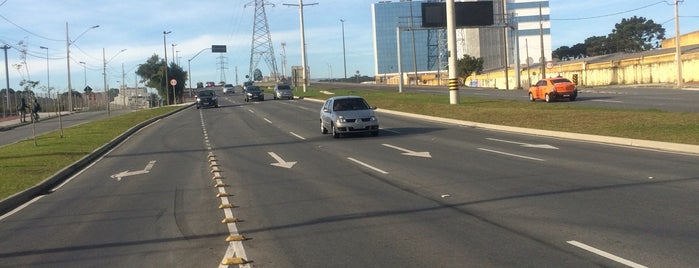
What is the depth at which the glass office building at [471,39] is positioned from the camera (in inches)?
4242

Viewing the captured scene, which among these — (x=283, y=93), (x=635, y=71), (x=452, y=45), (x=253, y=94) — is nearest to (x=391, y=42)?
(x=283, y=93)

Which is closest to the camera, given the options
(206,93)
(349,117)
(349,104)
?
(349,117)

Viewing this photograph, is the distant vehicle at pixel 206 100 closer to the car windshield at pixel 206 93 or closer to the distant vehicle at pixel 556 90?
the car windshield at pixel 206 93

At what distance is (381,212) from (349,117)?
13513mm

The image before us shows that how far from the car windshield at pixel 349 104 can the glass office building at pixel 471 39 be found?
A: 3137 cm

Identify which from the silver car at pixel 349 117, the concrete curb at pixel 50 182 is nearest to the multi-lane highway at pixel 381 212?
the concrete curb at pixel 50 182

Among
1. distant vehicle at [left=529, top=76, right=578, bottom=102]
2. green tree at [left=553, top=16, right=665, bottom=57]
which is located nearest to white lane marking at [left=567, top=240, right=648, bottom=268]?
distant vehicle at [left=529, top=76, right=578, bottom=102]

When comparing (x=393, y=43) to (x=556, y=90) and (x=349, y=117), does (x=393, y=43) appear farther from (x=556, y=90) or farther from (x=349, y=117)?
(x=349, y=117)

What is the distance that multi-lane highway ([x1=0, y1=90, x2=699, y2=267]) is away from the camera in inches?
270

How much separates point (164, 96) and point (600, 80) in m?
53.6

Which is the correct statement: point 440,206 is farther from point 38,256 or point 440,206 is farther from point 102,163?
point 102,163

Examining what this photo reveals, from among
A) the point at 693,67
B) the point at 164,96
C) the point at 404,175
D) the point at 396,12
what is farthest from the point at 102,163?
the point at 396,12

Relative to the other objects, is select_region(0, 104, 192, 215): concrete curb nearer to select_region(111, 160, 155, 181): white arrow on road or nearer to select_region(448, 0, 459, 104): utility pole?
select_region(111, 160, 155, 181): white arrow on road

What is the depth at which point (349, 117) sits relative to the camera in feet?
→ 74.2
